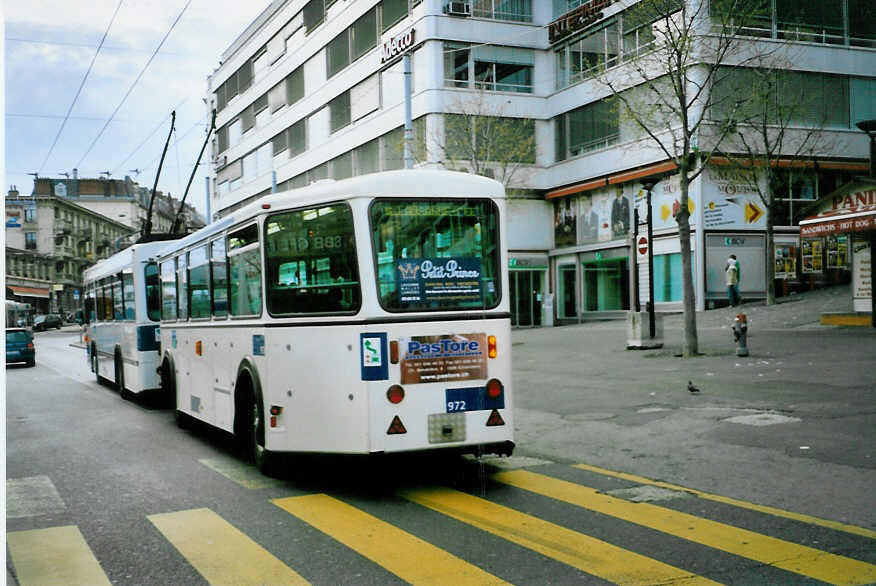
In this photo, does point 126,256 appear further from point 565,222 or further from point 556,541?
point 565,222

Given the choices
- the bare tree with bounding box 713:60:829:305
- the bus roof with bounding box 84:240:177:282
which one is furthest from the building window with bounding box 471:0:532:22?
the bus roof with bounding box 84:240:177:282

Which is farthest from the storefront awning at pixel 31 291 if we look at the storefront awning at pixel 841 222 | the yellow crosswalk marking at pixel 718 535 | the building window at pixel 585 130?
the yellow crosswalk marking at pixel 718 535

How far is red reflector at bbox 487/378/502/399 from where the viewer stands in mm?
7891

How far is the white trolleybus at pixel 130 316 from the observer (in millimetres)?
15805

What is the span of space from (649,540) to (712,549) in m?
0.44

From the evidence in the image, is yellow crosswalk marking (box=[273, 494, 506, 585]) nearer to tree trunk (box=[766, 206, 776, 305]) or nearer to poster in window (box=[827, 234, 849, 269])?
tree trunk (box=[766, 206, 776, 305])

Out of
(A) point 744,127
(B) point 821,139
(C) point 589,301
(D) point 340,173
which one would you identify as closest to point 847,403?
(A) point 744,127

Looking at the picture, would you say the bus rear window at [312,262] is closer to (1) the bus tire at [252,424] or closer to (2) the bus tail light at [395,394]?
(2) the bus tail light at [395,394]

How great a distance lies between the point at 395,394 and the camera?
7543 mm

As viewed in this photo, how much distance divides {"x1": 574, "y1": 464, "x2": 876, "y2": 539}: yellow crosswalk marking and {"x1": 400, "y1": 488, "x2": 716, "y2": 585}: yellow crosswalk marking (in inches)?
62.4

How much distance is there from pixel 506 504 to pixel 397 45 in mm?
34291

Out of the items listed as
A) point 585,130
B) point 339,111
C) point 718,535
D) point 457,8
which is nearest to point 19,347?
point 457,8

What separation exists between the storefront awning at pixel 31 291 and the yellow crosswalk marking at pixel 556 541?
85.7 metres

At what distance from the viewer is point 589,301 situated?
3781cm
